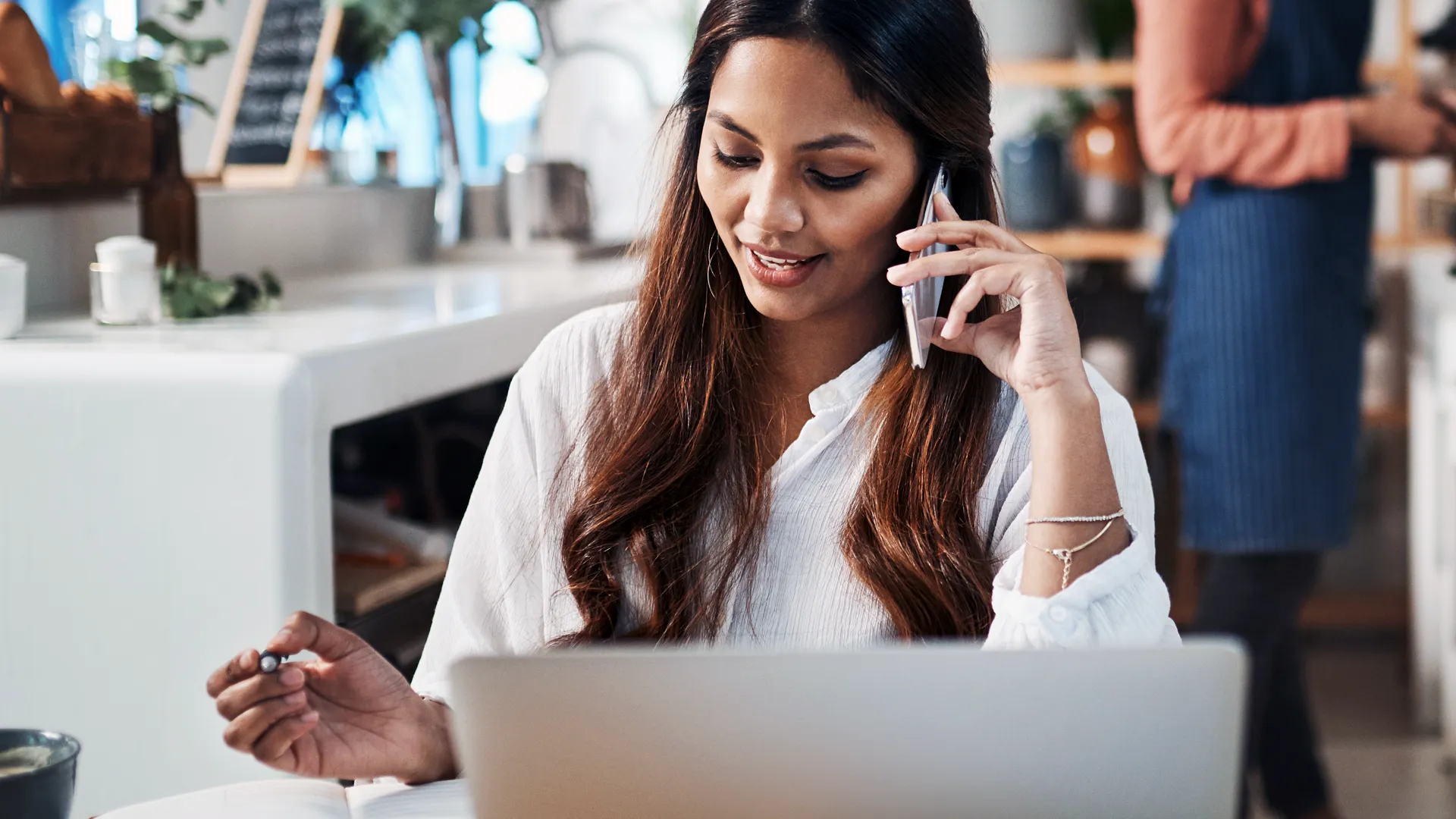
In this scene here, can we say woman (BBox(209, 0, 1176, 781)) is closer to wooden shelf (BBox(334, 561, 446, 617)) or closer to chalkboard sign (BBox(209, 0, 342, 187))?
wooden shelf (BBox(334, 561, 446, 617))

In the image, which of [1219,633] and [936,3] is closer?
[936,3]

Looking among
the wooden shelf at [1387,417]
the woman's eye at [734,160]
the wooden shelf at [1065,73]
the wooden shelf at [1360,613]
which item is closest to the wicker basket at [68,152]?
the woman's eye at [734,160]

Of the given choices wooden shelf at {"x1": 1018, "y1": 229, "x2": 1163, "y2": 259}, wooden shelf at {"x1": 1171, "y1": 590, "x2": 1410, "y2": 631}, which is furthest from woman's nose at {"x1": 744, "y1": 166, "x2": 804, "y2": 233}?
wooden shelf at {"x1": 1171, "y1": 590, "x2": 1410, "y2": 631}

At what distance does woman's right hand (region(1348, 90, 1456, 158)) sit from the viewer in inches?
80.9

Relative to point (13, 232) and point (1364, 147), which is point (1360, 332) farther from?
point (13, 232)

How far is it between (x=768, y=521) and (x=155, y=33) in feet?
3.58

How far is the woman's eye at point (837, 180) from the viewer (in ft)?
3.73

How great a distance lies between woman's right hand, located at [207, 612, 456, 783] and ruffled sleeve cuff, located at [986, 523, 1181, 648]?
14.9 inches

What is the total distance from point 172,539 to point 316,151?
1289 millimetres

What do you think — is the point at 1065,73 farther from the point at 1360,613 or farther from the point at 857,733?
the point at 857,733

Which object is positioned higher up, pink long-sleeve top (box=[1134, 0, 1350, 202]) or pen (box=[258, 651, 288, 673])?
pink long-sleeve top (box=[1134, 0, 1350, 202])

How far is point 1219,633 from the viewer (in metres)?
2.14

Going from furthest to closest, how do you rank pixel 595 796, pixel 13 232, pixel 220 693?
pixel 13 232, pixel 220 693, pixel 595 796

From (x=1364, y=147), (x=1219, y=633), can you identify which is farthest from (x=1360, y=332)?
(x=1219, y=633)
